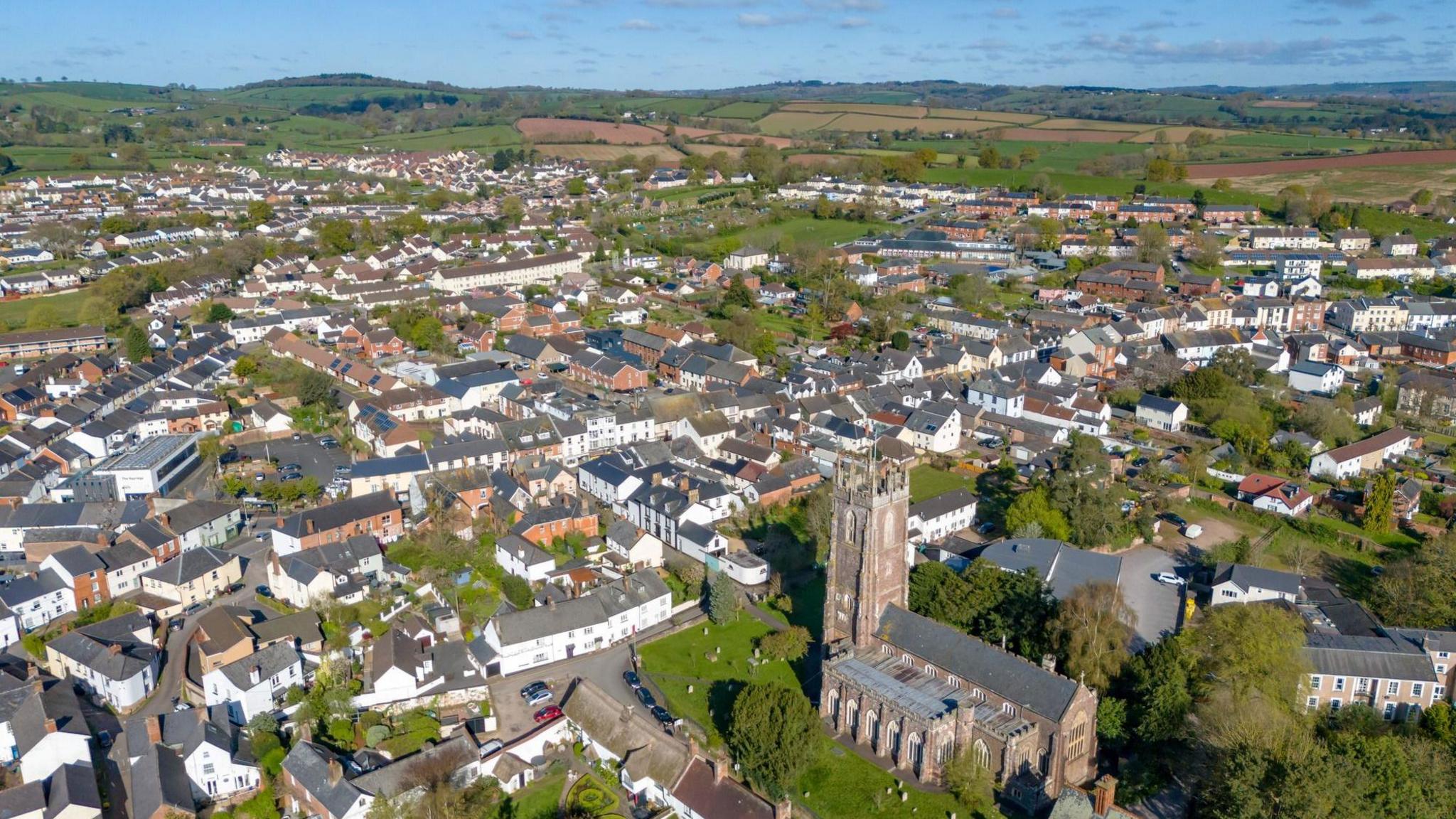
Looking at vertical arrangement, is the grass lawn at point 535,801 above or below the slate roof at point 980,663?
below

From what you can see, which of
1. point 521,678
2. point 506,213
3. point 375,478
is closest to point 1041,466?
point 521,678

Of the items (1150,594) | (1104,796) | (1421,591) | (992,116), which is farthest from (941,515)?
(992,116)

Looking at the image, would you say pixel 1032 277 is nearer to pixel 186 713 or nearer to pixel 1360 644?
pixel 1360 644

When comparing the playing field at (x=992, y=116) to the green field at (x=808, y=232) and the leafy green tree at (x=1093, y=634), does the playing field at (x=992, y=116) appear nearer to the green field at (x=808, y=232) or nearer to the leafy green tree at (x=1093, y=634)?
the green field at (x=808, y=232)

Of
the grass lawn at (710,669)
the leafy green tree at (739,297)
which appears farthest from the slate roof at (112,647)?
the leafy green tree at (739,297)

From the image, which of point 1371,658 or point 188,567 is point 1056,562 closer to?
point 1371,658
